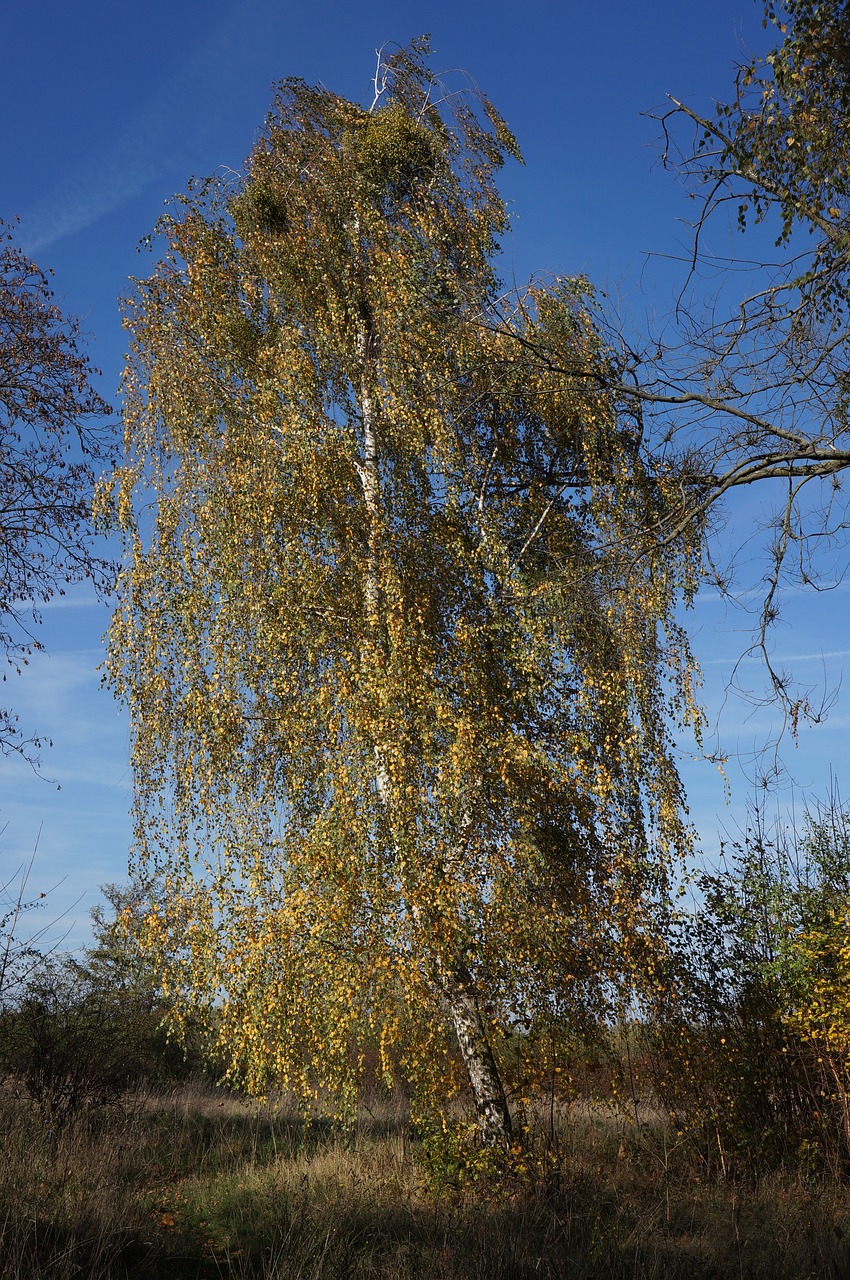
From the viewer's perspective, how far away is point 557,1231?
5559 millimetres

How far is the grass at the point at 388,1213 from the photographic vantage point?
4.81m

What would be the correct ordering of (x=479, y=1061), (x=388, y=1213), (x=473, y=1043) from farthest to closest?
(x=479, y=1061) < (x=473, y=1043) < (x=388, y=1213)

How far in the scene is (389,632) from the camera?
7988mm

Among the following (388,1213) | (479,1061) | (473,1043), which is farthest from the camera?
(479,1061)

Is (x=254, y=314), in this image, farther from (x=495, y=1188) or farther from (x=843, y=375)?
(x=495, y=1188)

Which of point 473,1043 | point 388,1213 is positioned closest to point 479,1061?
point 473,1043

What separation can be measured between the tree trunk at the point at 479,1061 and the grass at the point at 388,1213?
31 cm

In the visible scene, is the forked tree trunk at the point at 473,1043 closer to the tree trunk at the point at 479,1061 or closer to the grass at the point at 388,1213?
the tree trunk at the point at 479,1061

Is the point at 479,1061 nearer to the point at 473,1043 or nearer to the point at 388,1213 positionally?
the point at 473,1043

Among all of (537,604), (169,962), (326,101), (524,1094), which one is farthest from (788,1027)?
(326,101)

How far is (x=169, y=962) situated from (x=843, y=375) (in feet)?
21.8

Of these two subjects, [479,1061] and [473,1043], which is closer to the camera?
[473,1043]

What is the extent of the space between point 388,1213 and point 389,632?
4105mm

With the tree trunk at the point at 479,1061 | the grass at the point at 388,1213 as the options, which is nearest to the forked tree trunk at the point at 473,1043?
the tree trunk at the point at 479,1061
